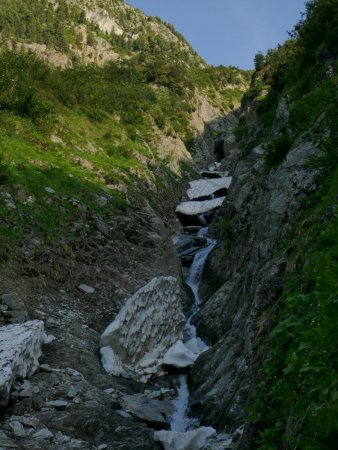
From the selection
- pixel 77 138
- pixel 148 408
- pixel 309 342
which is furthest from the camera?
pixel 77 138

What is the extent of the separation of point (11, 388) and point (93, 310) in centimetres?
666

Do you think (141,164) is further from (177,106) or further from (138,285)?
(177,106)

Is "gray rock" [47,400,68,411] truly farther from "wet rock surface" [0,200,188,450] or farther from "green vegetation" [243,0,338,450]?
"green vegetation" [243,0,338,450]

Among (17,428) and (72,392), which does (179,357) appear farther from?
(17,428)

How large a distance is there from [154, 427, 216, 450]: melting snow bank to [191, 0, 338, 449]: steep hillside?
1.73 feet

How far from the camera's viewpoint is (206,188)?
134 feet

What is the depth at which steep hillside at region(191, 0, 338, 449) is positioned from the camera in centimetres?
410

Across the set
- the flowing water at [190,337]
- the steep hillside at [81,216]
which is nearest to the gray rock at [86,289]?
the steep hillside at [81,216]

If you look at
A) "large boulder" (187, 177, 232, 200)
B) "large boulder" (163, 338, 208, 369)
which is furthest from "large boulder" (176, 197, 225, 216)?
"large boulder" (163, 338, 208, 369)

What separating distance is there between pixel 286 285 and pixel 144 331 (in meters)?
8.73

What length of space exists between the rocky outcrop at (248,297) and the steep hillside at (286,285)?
0.13 ft

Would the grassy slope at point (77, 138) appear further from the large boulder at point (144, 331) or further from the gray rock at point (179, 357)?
the gray rock at point (179, 357)

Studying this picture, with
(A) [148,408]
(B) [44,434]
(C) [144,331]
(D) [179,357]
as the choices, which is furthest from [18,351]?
(D) [179,357]

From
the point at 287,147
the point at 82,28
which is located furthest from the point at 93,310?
the point at 82,28
